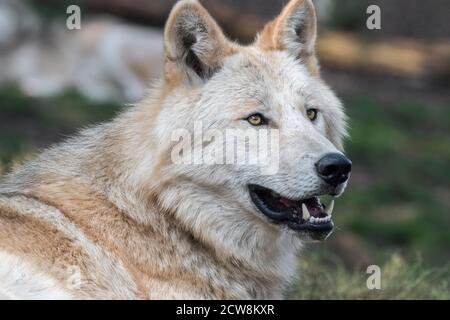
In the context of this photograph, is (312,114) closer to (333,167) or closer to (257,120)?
(257,120)

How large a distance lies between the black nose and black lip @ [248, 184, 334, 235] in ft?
0.88

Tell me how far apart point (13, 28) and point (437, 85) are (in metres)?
7.11

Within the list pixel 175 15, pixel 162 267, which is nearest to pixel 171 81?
pixel 175 15

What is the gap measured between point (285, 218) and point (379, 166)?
7.24 metres

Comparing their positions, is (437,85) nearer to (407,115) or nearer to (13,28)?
(407,115)

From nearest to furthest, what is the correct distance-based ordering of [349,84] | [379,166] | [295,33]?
[295,33], [379,166], [349,84]

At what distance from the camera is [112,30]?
14.4m

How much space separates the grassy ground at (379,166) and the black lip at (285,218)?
7.40 feet

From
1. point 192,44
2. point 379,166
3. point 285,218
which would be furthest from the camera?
point 379,166

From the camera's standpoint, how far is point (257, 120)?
5055 mm

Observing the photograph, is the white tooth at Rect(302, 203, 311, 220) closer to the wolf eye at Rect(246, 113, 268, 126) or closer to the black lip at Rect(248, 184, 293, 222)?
the black lip at Rect(248, 184, 293, 222)

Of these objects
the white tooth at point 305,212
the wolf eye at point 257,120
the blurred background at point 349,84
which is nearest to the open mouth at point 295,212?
the white tooth at point 305,212

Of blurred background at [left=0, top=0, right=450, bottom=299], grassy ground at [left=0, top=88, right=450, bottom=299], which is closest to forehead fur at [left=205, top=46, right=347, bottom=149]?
grassy ground at [left=0, top=88, right=450, bottom=299]

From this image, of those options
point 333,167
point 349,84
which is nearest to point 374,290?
point 333,167
